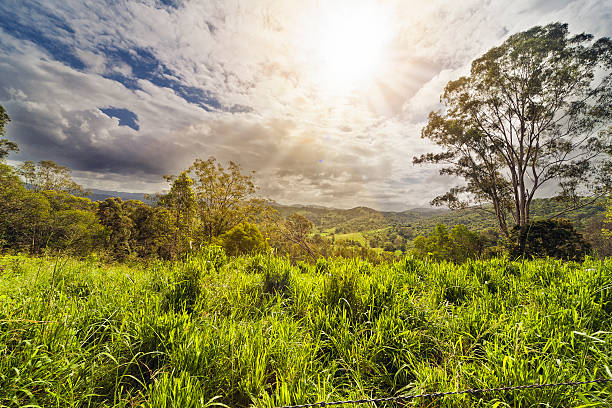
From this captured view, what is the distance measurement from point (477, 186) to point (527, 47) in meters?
10.2

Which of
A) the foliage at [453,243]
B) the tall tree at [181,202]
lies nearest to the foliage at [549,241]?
the foliage at [453,243]

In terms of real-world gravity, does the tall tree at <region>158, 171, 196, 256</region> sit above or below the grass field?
above

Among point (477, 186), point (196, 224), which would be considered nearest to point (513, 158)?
point (477, 186)

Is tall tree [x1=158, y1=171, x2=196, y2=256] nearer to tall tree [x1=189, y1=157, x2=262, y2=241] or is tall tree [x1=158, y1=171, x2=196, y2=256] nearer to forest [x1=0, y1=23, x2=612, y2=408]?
tall tree [x1=189, y1=157, x2=262, y2=241]

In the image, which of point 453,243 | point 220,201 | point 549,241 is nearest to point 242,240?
point 220,201

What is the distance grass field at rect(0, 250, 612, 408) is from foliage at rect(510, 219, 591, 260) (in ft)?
23.3

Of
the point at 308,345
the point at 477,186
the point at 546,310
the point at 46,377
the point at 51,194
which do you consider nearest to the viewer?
the point at 46,377

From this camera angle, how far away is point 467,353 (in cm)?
229

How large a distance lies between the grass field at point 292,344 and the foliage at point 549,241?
7097 mm

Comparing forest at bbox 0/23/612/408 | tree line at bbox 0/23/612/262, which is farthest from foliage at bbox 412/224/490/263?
forest at bbox 0/23/612/408

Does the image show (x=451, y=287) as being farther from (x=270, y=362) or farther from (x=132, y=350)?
(x=132, y=350)

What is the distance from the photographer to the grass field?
1.62 metres

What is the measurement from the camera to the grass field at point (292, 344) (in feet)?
5.32

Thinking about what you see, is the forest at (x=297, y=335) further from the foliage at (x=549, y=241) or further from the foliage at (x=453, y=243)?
the foliage at (x=453, y=243)
